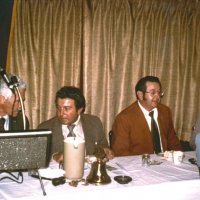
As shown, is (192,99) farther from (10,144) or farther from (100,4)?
(10,144)

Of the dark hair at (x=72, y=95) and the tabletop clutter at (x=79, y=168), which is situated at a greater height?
the dark hair at (x=72, y=95)

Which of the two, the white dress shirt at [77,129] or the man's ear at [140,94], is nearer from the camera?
the white dress shirt at [77,129]

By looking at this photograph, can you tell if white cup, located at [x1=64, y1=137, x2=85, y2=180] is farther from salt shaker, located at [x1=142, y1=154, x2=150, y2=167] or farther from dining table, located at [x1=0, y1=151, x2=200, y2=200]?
salt shaker, located at [x1=142, y1=154, x2=150, y2=167]

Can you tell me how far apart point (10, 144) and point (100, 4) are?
264 cm

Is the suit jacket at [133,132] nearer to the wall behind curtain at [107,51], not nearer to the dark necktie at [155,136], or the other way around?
the dark necktie at [155,136]

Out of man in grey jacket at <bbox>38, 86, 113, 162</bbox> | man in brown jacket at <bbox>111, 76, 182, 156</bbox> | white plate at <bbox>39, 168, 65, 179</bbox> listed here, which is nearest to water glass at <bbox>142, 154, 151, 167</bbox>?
man in grey jacket at <bbox>38, 86, 113, 162</bbox>

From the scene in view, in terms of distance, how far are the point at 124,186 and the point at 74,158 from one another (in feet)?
1.13

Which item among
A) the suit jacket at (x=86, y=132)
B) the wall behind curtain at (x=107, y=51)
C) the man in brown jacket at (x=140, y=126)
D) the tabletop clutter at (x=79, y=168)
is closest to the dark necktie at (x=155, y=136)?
the man in brown jacket at (x=140, y=126)

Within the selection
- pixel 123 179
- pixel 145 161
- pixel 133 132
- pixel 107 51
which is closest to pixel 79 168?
pixel 123 179

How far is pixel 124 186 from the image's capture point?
2.11m

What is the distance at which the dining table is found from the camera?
1.98 meters

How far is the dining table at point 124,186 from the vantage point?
1.98 metres

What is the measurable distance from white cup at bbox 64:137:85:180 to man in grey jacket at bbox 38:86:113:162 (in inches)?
30.7

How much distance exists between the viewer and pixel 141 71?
14.3ft
